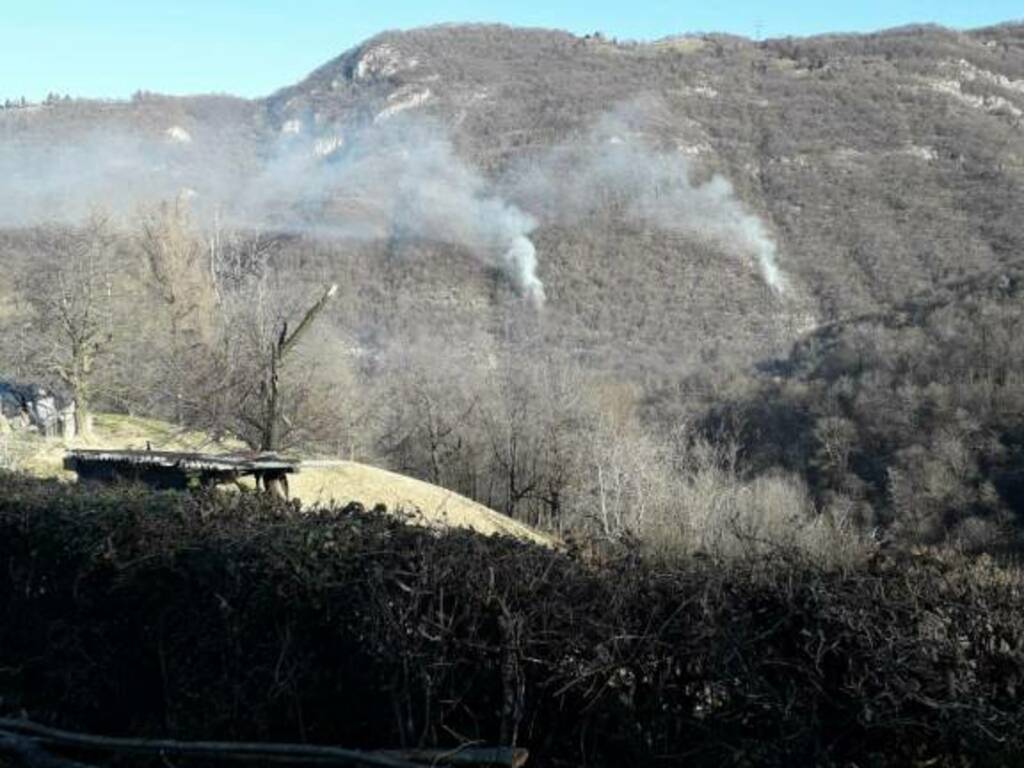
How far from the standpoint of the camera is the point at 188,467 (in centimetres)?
1981

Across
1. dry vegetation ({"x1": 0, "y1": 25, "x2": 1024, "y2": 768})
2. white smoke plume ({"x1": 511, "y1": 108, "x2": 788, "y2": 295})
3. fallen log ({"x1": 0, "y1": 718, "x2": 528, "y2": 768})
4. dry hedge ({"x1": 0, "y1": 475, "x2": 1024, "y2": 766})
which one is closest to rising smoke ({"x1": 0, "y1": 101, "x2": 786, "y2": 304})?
white smoke plume ({"x1": 511, "y1": 108, "x2": 788, "y2": 295})

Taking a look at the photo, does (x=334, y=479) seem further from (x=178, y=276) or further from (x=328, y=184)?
(x=328, y=184)

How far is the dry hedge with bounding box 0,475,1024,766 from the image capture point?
510 cm

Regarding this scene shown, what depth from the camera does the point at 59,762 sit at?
261 inches

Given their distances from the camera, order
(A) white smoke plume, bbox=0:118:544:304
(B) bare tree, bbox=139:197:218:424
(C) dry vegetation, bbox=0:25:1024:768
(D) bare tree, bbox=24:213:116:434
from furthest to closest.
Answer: (A) white smoke plume, bbox=0:118:544:304 < (B) bare tree, bbox=139:197:218:424 < (D) bare tree, bbox=24:213:116:434 < (C) dry vegetation, bbox=0:25:1024:768

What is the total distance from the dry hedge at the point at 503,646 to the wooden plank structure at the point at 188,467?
10.9m

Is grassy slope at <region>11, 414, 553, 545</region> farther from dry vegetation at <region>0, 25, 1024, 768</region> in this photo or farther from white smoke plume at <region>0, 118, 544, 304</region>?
white smoke plume at <region>0, 118, 544, 304</region>

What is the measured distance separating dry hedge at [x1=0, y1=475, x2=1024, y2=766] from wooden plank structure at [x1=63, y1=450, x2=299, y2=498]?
10.9 metres

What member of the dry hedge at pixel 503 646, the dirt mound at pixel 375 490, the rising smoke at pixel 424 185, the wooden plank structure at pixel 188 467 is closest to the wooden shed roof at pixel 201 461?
the wooden plank structure at pixel 188 467

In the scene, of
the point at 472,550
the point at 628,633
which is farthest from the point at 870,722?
the point at 472,550

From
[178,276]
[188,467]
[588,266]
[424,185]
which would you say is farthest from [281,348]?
[424,185]

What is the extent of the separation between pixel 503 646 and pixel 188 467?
599 inches

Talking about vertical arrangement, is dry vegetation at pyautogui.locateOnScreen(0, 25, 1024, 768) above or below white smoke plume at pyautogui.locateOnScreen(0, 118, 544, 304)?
below

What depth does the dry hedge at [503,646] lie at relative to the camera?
5.10m
